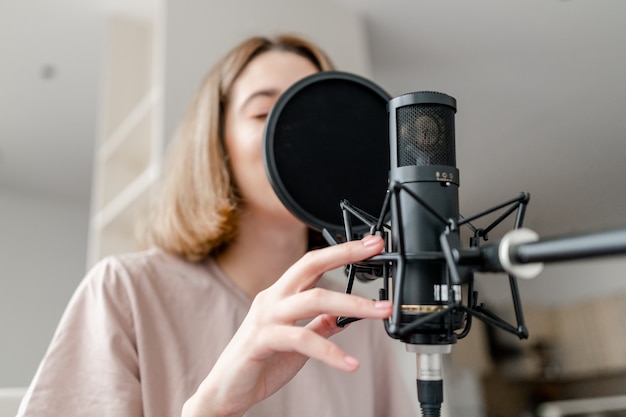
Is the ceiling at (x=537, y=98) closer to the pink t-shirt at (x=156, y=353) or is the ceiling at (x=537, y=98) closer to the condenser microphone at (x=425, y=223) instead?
the condenser microphone at (x=425, y=223)

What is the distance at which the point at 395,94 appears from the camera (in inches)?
19.7

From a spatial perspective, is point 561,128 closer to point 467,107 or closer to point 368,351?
point 467,107

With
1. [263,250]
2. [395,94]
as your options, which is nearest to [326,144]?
[395,94]

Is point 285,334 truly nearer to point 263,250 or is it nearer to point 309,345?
point 309,345

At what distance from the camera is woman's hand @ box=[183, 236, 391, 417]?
36 centimetres

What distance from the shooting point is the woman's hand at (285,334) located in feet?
1.20

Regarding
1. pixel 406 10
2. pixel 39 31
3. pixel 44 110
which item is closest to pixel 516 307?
pixel 406 10

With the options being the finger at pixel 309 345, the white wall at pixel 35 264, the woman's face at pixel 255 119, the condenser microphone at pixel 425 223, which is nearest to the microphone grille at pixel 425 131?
the condenser microphone at pixel 425 223

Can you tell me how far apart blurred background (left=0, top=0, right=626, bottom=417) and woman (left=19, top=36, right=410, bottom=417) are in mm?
163

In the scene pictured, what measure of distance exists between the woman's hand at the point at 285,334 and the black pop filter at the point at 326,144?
0.14 metres

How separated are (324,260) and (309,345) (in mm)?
57

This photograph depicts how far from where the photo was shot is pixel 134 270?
76 cm

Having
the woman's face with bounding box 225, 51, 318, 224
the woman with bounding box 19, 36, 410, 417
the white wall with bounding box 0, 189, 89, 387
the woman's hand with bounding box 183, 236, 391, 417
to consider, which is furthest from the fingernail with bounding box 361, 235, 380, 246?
the white wall with bounding box 0, 189, 89, 387

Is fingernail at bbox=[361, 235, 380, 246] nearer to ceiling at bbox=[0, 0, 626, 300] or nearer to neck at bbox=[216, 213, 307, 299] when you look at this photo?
ceiling at bbox=[0, 0, 626, 300]
